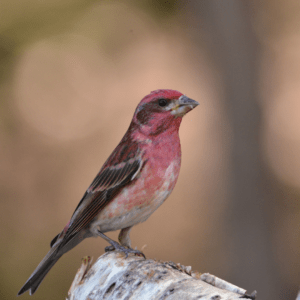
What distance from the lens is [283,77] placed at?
6.58 m

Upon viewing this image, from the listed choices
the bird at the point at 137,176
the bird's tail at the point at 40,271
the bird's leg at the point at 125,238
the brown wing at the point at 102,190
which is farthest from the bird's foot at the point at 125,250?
the bird's tail at the point at 40,271

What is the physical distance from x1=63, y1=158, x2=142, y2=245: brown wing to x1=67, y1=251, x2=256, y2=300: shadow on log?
11.1 inches

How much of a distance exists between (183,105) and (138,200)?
792mm

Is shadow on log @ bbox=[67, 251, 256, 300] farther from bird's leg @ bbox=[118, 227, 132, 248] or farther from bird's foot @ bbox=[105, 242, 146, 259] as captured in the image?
bird's leg @ bbox=[118, 227, 132, 248]

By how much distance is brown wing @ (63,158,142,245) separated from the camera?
9.46 ft

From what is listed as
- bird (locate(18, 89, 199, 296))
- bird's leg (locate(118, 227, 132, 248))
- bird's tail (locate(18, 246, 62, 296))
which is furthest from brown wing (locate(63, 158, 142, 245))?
bird's leg (locate(118, 227, 132, 248))

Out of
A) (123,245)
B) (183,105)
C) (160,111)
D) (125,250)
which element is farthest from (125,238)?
(183,105)

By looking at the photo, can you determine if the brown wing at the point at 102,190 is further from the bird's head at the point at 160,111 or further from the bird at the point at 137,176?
the bird's head at the point at 160,111

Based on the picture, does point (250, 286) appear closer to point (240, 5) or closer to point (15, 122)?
point (240, 5)

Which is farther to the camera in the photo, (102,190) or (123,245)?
(123,245)

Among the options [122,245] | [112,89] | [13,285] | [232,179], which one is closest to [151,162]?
[122,245]

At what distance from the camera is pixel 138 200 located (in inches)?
112

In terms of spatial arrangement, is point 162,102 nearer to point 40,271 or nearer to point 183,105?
point 183,105

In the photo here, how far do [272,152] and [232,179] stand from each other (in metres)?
0.95
